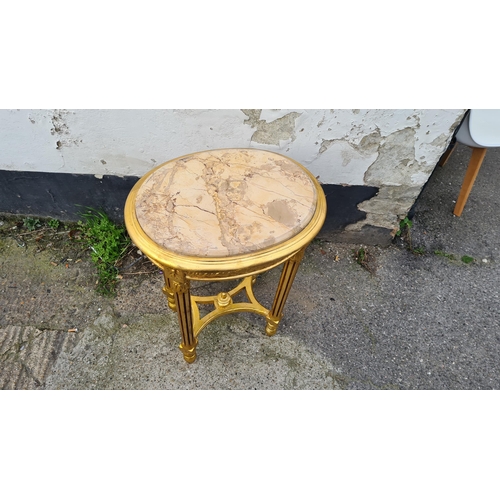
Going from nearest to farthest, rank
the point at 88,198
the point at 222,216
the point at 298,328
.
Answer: the point at 222,216 < the point at 298,328 < the point at 88,198

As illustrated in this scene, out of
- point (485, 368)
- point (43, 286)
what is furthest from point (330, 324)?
point (43, 286)

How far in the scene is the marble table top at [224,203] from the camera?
123cm

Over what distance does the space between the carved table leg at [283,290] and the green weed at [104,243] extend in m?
1.01

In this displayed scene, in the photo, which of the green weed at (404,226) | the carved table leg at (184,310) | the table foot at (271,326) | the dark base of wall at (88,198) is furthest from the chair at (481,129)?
the carved table leg at (184,310)

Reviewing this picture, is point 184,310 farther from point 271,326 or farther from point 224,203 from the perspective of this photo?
point 271,326

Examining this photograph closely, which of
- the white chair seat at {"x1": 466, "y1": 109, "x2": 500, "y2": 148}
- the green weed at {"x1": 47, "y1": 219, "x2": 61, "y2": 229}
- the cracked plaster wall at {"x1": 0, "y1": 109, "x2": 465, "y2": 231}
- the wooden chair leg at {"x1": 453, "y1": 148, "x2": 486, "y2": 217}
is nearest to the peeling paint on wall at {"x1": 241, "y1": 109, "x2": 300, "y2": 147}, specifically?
the cracked plaster wall at {"x1": 0, "y1": 109, "x2": 465, "y2": 231}

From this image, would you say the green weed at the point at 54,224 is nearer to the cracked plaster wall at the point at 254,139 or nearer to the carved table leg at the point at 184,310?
the cracked plaster wall at the point at 254,139

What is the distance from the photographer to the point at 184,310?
148cm

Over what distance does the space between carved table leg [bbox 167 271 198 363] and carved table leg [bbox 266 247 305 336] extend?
1.44 ft

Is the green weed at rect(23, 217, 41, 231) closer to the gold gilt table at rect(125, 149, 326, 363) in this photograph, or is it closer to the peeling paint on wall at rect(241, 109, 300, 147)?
the gold gilt table at rect(125, 149, 326, 363)

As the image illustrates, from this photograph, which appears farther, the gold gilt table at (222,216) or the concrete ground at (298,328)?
the concrete ground at (298,328)

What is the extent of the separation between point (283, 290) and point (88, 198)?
5.00 ft

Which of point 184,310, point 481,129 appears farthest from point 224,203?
point 481,129

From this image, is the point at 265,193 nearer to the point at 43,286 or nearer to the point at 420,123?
the point at 420,123
